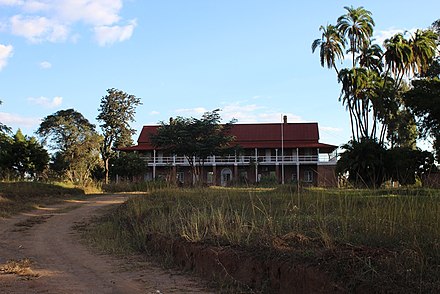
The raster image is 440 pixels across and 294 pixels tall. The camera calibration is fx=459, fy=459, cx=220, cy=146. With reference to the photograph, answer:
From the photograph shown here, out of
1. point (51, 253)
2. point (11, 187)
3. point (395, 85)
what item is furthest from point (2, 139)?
point (395, 85)

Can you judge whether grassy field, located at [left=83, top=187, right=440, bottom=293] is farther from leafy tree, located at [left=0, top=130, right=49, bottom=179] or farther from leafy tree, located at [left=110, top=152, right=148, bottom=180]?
leafy tree, located at [left=110, top=152, right=148, bottom=180]

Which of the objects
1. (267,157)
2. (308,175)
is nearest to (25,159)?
(267,157)

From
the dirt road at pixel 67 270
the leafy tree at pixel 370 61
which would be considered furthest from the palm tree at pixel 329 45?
the dirt road at pixel 67 270

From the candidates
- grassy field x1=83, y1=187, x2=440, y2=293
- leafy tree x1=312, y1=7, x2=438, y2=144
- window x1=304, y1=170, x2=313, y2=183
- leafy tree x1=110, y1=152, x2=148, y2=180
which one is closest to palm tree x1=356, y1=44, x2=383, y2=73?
leafy tree x1=312, y1=7, x2=438, y2=144

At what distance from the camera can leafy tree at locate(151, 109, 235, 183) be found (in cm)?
3647

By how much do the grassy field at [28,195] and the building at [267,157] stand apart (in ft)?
105

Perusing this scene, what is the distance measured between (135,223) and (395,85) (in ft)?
131

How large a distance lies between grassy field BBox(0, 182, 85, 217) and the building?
31965 mm

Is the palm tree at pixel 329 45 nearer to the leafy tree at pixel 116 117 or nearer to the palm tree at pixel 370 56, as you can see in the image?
the palm tree at pixel 370 56

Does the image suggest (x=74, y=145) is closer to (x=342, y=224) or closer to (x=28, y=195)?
(x=28, y=195)

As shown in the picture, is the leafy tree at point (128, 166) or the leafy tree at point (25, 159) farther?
the leafy tree at point (128, 166)

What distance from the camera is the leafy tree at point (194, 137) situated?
3647cm

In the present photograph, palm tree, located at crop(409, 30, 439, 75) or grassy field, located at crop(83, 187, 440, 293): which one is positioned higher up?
palm tree, located at crop(409, 30, 439, 75)

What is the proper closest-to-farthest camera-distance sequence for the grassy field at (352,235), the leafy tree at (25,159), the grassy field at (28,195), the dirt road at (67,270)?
the grassy field at (352,235), the dirt road at (67,270), the grassy field at (28,195), the leafy tree at (25,159)
